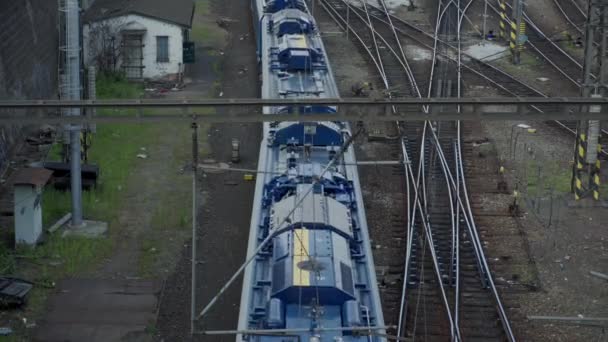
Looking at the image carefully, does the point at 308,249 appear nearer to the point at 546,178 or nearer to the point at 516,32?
the point at 546,178

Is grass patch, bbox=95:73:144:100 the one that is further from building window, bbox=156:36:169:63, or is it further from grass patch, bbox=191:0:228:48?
grass patch, bbox=191:0:228:48

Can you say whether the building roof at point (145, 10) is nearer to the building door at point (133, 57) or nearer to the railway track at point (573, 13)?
the building door at point (133, 57)

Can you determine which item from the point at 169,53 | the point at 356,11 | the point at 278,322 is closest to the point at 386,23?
the point at 356,11

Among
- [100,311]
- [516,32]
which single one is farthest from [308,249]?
[516,32]

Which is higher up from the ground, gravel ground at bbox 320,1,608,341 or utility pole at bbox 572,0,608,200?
utility pole at bbox 572,0,608,200

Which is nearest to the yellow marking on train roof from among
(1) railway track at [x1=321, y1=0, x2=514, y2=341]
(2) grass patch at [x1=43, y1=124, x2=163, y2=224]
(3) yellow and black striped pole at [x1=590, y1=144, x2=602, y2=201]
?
(1) railway track at [x1=321, y1=0, x2=514, y2=341]

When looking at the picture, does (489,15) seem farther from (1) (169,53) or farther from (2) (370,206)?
(2) (370,206)

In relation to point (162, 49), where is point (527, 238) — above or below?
below
